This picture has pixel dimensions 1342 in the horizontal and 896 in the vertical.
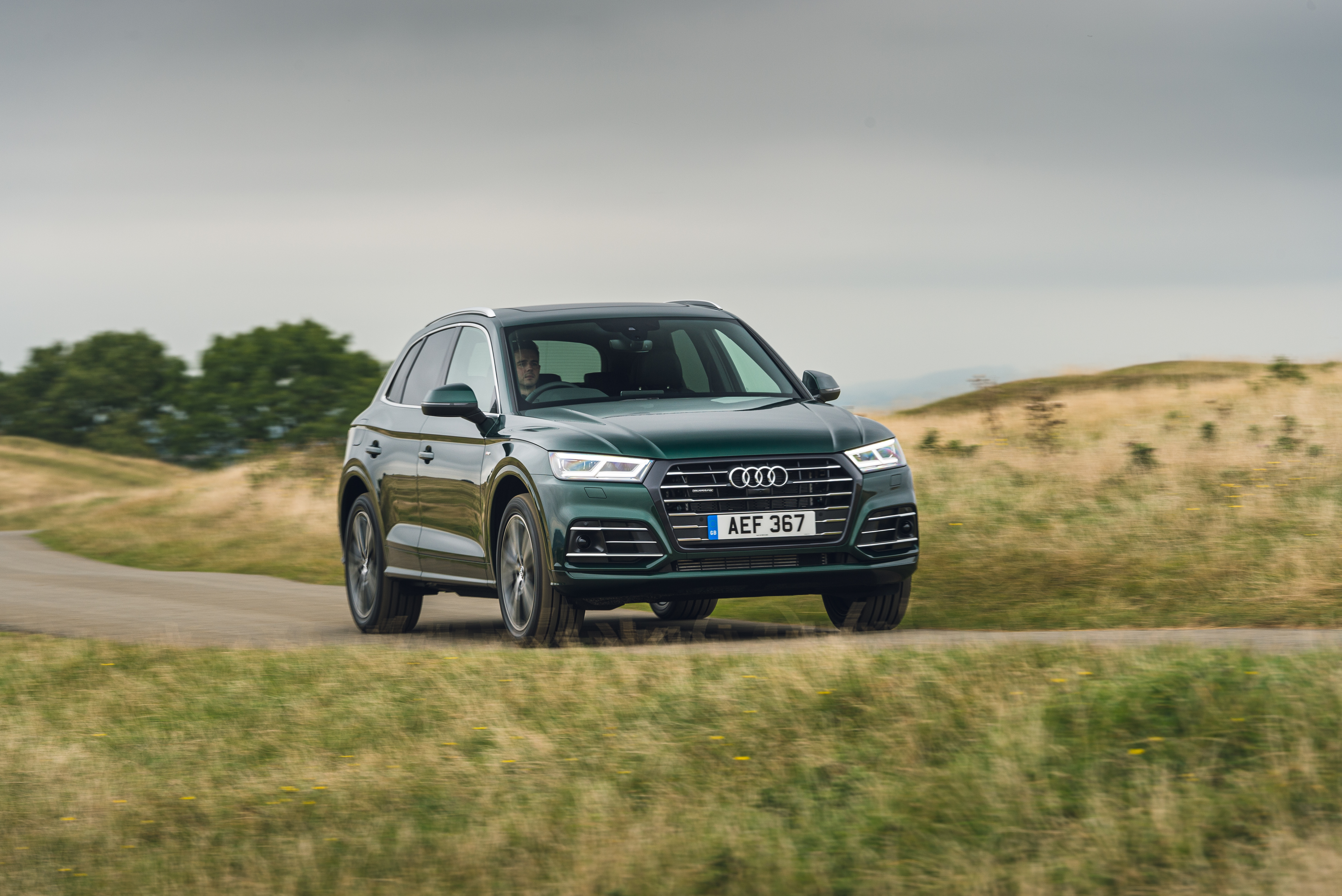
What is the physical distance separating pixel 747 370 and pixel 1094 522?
176 inches

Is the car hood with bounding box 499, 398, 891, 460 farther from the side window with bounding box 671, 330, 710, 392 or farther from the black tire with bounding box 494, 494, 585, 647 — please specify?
the side window with bounding box 671, 330, 710, 392

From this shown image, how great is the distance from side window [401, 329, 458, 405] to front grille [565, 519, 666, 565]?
250 cm

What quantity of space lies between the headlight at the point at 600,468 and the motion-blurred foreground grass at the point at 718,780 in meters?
1.15

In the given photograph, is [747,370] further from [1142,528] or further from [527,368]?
[1142,528]

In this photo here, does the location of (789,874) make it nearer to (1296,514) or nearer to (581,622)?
(581,622)

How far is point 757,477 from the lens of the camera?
8781mm

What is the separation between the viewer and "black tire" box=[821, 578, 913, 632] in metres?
9.69

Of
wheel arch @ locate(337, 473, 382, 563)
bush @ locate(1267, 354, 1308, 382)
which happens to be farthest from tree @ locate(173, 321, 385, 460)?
wheel arch @ locate(337, 473, 382, 563)

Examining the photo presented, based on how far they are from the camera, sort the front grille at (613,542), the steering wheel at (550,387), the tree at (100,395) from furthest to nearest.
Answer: the tree at (100,395), the steering wheel at (550,387), the front grille at (613,542)

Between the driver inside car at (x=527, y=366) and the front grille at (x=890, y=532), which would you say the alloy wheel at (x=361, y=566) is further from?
the front grille at (x=890, y=532)

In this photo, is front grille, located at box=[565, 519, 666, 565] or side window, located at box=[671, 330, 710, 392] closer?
front grille, located at box=[565, 519, 666, 565]

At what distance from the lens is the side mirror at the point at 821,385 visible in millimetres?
10234

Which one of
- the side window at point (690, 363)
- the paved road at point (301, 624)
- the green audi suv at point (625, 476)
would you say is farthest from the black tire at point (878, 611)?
the side window at point (690, 363)

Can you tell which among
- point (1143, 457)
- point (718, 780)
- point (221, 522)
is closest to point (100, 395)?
point (221, 522)
